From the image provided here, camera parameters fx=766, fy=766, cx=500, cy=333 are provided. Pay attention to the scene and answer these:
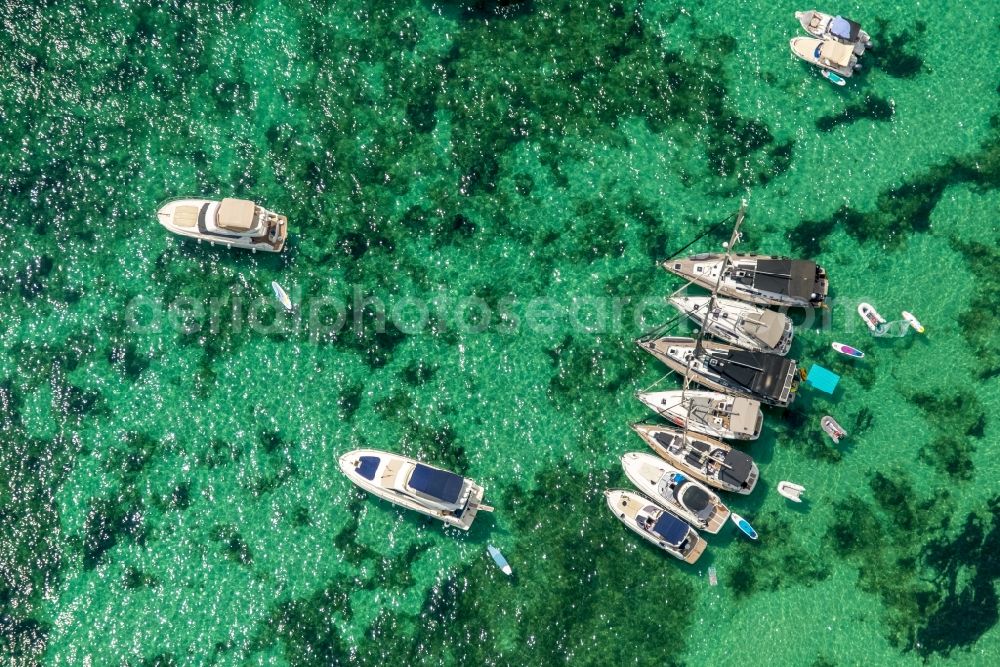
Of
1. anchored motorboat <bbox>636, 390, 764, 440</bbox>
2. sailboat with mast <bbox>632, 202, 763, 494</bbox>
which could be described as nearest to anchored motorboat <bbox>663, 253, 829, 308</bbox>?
sailboat with mast <bbox>632, 202, 763, 494</bbox>

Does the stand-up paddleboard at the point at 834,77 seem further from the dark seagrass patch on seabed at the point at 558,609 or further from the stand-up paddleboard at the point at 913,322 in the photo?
the dark seagrass patch on seabed at the point at 558,609

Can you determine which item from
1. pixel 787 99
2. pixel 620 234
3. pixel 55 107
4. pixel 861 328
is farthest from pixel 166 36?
pixel 861 328

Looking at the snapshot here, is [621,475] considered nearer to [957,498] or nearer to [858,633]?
[858,633]

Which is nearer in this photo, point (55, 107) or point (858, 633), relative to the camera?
point (858, 633)

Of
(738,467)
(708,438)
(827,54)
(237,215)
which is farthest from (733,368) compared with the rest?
(237,215)

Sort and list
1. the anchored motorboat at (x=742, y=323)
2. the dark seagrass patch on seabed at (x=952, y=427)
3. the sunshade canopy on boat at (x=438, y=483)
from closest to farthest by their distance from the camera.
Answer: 1. the sunshade canopy on boat at (x=438, y=483)
2. the anchored motorboat at (x=742, y=323)
3. the dark seagrass patch on seabed at (x=952, y=427)

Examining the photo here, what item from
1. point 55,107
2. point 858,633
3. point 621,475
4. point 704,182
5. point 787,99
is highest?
point 787,99

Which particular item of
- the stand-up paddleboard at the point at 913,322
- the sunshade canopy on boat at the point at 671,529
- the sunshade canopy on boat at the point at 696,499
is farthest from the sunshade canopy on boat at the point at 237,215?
the stand-up paddleboard at the point at 913,322
